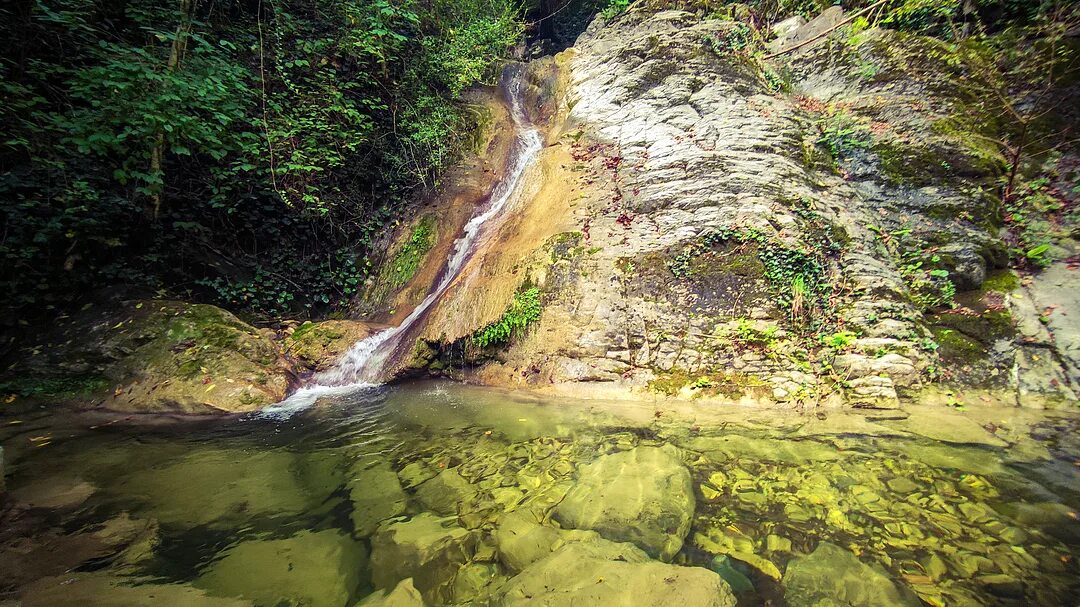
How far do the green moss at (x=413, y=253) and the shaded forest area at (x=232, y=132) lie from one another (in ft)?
2.76

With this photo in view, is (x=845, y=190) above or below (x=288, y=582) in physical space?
above

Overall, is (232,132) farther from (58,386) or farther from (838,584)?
(838,584)

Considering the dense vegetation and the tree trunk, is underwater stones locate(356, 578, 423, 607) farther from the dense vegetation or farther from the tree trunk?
the tree trunk

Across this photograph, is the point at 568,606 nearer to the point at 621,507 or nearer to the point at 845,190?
the point at 621,507

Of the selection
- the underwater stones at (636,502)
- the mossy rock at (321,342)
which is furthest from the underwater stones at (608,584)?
the mossy rock at (321,342)

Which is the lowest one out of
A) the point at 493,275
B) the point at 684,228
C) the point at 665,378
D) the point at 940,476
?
the point at 940,476

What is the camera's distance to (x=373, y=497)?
10.5 feet

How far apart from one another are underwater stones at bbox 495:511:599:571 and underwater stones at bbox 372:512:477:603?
0.21 meters

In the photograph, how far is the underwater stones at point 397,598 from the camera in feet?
6.89

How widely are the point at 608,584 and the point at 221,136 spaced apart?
862 cm

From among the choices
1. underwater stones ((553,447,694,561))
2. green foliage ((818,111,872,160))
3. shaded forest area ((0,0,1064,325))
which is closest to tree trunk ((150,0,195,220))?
shaded forest area ((0,0,1064,325))

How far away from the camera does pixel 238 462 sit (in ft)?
12.5

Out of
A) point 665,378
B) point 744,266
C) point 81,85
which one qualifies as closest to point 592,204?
point 744,266

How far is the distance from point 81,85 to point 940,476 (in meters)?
9.96
